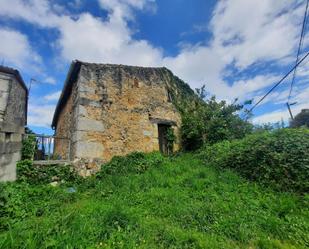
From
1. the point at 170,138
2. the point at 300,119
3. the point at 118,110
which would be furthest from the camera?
the point at 300,119

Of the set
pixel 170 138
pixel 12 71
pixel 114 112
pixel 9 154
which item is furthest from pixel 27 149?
pixel 170 138

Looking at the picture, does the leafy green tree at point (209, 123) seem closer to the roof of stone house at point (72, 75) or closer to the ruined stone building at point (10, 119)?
the roof of stone house at point (72, 75)

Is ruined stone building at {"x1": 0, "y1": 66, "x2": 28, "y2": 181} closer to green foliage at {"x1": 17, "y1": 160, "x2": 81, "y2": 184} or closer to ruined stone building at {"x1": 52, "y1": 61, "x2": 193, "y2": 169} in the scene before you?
green foliage at {"x1": 17, "y1": 160, "x2": 81, "y2": 184}

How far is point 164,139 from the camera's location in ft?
32.2

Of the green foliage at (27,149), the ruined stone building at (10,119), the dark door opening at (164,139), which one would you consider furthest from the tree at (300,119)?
the ruined stone building at (10,119)

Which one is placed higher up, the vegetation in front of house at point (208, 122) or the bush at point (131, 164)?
the vegetation in front of house at point (208, 122)

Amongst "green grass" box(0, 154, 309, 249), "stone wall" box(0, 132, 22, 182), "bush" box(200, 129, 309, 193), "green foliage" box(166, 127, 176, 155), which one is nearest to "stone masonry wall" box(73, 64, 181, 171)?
"green foliage" box(166, 127, 176, 155)

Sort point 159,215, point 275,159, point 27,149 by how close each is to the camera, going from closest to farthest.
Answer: point 159,215 → point 275,159 → point 27,149

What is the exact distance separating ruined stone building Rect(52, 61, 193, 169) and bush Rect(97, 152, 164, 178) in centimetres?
34

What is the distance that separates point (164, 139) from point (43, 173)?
5.35 metres

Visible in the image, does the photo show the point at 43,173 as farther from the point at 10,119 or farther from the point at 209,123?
the point at 209,123

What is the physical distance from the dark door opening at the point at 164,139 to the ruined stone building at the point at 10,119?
5.58 metres

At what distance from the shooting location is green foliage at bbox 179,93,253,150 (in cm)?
999

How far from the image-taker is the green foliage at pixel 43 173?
5.66 m
